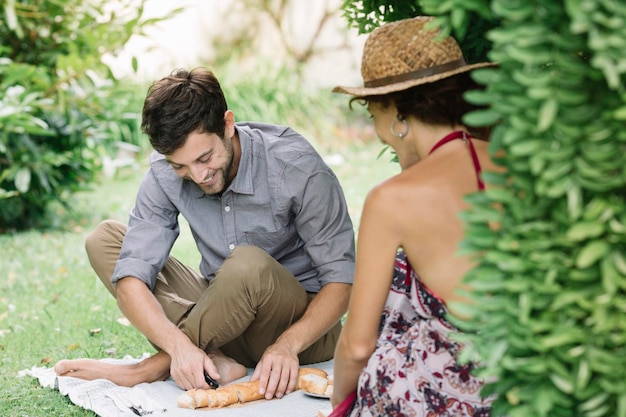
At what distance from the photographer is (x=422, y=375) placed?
2643 mm

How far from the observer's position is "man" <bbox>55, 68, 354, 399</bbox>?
11.9 feet

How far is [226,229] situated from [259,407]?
0.80 meters

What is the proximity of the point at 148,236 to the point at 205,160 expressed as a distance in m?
0.49

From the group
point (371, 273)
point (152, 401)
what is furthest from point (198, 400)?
point (371, 273)

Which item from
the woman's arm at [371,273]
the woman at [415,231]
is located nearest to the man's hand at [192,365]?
the woman at [415,231]

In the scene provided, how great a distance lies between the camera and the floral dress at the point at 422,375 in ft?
8.50

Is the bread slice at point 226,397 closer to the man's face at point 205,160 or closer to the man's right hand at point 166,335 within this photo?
the man's right hand at point 166,335

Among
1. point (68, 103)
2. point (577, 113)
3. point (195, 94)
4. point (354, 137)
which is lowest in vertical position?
point (354, 137)

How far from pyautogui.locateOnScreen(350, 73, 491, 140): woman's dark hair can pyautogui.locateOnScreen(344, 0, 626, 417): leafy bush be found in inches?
24.7

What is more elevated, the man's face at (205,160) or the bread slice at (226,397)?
the man's face at (205,160)

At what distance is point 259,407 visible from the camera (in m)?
3.52

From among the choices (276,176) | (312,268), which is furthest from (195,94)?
(312,268)

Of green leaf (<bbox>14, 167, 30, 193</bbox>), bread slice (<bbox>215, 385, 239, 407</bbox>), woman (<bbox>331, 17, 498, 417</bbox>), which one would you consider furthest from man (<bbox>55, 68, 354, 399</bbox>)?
green leaf (<bbox>14, 167, 30, 193</bbox>)

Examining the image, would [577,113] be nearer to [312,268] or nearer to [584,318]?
[584,318]
